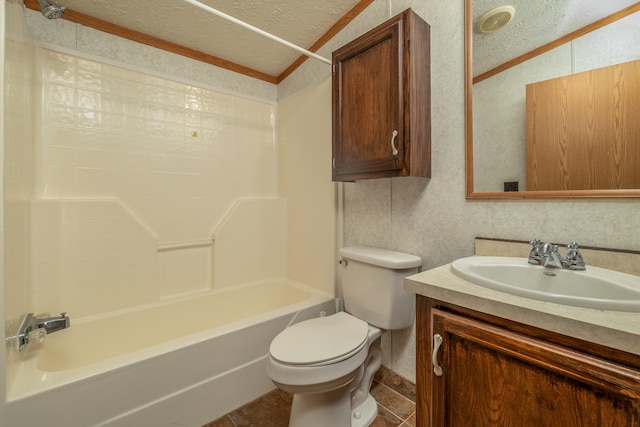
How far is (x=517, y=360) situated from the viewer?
62 cm

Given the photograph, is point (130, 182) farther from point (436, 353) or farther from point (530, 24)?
point (530, 24)

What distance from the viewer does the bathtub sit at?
3.25 feet

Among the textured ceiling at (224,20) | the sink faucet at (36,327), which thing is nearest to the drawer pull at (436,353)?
the sink faucet at (36,327)

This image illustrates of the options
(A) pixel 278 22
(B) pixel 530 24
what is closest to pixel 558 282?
(B) pixel 530 24

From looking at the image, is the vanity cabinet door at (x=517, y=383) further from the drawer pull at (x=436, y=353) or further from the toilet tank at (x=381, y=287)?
the toilet tank at (x=381, y=287)

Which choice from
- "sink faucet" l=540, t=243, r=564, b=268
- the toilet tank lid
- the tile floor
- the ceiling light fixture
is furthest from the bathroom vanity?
the ceiling light fixture

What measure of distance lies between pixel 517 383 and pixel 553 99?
0.98 metres

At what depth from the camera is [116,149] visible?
171 cm

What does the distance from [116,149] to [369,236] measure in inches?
67.9

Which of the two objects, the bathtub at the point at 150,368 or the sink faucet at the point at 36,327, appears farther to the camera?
Result: the sink faucet at the point at 36,327

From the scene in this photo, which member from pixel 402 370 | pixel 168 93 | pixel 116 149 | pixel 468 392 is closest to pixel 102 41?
pixel 168 93

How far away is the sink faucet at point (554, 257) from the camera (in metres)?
0.81

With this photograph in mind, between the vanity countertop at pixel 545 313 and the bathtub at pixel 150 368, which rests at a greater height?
the vanity countertop at pixel 545 313

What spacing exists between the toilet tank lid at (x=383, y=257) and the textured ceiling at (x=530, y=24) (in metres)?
0.89
